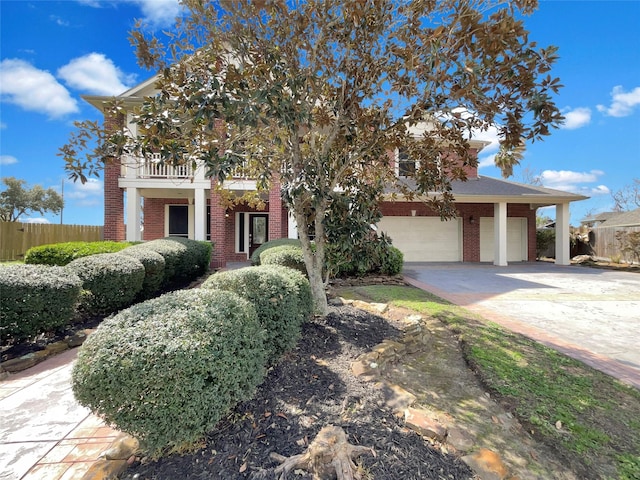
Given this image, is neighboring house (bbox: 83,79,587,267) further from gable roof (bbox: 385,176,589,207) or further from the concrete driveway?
the concrete driveway

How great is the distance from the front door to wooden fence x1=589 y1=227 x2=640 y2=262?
1851 centimetres

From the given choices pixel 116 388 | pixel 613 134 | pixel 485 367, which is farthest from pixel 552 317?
pixel 613 134

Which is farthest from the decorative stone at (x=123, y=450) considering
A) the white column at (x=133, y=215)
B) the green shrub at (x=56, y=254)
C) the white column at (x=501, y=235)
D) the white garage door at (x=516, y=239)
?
the white garage door at (x=516, y=239)

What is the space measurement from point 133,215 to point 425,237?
13192 mm

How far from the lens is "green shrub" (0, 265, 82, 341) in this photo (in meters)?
4.01

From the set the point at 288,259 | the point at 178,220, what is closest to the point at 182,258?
the point at 288,259

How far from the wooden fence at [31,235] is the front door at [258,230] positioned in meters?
6.66

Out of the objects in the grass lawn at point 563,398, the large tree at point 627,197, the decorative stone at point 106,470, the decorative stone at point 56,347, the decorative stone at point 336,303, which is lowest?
the grass lawn at point 563,398

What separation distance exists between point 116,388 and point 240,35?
3978mm

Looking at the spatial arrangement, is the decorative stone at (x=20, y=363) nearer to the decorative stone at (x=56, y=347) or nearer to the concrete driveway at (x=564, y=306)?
the decorative stone at (x=56, y=347)

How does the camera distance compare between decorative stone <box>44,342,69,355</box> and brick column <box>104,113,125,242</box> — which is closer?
decorative stone <box>44,342,69,355</box>

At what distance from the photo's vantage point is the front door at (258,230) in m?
16.0

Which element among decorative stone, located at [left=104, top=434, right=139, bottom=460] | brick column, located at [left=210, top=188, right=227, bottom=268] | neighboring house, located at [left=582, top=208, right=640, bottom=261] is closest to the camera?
decorative stone, located at [left=104, top=434, right=139, bottom=460]

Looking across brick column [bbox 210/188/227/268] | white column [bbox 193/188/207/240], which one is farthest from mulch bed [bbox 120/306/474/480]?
white column [bbox 193/188/207/240]
